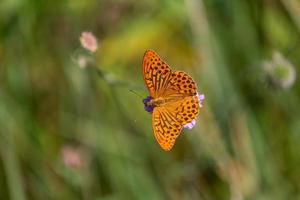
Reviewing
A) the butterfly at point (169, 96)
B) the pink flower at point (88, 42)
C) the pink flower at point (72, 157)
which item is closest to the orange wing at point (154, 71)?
the butterfly at point (169, 96)

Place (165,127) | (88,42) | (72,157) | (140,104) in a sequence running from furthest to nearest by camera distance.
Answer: (140,104) → (72,157) → (88,42) → (165,127)

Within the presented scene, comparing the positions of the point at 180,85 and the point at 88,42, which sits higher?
the point at 88,42

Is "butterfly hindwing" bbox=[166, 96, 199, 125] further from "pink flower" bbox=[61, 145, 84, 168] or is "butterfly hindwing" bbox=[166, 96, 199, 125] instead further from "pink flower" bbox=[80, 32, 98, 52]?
"pink flower" bbox=[61, 145, 84, 168]

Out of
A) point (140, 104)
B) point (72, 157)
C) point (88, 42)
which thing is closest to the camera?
point (88, 42)

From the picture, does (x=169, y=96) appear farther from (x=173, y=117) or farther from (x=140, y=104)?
(x=140, y=104)

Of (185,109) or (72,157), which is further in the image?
(72,157)

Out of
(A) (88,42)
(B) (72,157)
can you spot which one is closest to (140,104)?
(B) (72,157)

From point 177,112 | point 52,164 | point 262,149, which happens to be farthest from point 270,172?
point 177,112
